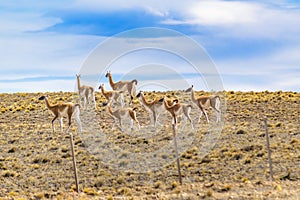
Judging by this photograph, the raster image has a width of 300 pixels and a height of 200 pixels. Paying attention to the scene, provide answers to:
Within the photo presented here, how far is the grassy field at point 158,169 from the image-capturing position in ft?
43.3

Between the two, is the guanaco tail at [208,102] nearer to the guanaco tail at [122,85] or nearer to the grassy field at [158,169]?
the grassy field at [158,169]

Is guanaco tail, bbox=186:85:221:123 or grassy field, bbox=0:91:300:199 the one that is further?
guanaco tail, bbox=186:85:221:123

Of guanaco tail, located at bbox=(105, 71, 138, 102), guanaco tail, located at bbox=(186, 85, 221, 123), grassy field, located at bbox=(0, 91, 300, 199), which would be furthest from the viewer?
guanaco tail, located at bbox=(105, 71, 138, 102)

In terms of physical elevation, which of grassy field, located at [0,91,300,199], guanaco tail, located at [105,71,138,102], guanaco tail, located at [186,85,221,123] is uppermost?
guanaco tail, located at [105,71,138,102]

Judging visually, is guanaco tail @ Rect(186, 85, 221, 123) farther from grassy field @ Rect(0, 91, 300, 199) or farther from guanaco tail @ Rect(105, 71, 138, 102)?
guanaco tail @ Rect(105, 71, 138, 102)

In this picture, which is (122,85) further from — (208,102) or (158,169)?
(158,169)

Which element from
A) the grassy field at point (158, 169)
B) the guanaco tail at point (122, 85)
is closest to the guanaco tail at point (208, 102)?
the grassy field at point (158, 169)

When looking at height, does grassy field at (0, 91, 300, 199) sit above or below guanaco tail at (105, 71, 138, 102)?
below

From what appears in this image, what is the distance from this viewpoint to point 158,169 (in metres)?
16.0

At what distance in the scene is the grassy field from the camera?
1320 cm

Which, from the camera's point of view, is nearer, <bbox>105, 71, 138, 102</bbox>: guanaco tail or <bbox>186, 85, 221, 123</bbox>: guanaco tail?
→ <bbox>186, 85, 221, 123</bbox>: guanaco tail

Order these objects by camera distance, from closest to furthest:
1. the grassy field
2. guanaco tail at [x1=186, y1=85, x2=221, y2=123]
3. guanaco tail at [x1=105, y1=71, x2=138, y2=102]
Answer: the grassy field → guanaco tail at [x1=186, y1=85, x2=221, y2=123] → guanaco tail at [x1=105, y1=71, x2=138, y2=102]

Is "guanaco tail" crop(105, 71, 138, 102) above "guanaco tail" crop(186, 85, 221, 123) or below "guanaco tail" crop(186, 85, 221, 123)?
above

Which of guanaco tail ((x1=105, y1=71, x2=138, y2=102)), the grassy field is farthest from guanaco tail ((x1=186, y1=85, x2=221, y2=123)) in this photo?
guanaco tail ((x1=105, y1=71, x2=138, y2=102))
